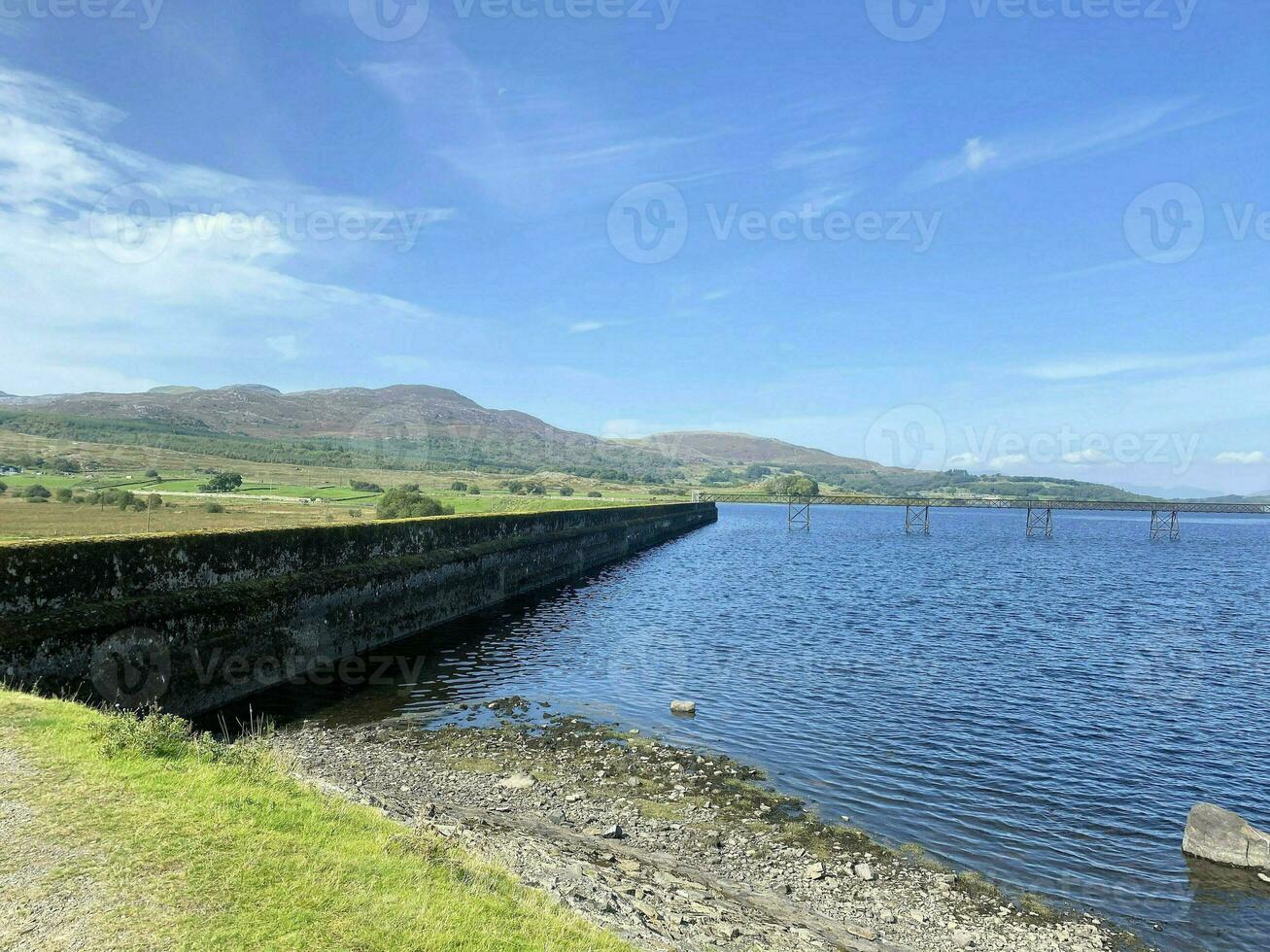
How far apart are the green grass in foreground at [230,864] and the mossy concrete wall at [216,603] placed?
5.44 meters

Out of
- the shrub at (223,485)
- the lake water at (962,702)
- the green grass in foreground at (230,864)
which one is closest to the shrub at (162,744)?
the green grass in foreground at (230,864)

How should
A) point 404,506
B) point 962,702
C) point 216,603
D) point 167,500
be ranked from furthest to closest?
point 404,506, point 167,500, point 962,702, point 216,603

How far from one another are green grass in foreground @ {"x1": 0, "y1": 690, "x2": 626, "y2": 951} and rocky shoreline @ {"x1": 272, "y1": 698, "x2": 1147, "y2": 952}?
1481 millimetres

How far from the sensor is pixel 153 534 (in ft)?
61.3

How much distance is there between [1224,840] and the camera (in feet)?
43.2

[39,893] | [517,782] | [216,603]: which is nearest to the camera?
[39,893]

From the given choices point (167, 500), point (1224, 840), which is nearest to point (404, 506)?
point (167, 500)

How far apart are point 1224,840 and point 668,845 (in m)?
9.97

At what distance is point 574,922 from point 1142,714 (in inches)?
834

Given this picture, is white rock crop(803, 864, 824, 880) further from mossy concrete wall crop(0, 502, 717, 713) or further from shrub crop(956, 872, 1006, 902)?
mossy concrete wall crop(0, 502, 717, 713)

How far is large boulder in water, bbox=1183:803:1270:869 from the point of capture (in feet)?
42.5

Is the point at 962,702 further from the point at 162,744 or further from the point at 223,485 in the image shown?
the point at 223,485

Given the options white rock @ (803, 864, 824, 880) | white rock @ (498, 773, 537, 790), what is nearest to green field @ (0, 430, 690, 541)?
white rock @ (498, 773, 537, 790)

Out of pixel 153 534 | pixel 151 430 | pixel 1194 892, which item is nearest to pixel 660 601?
pixel 153 534
